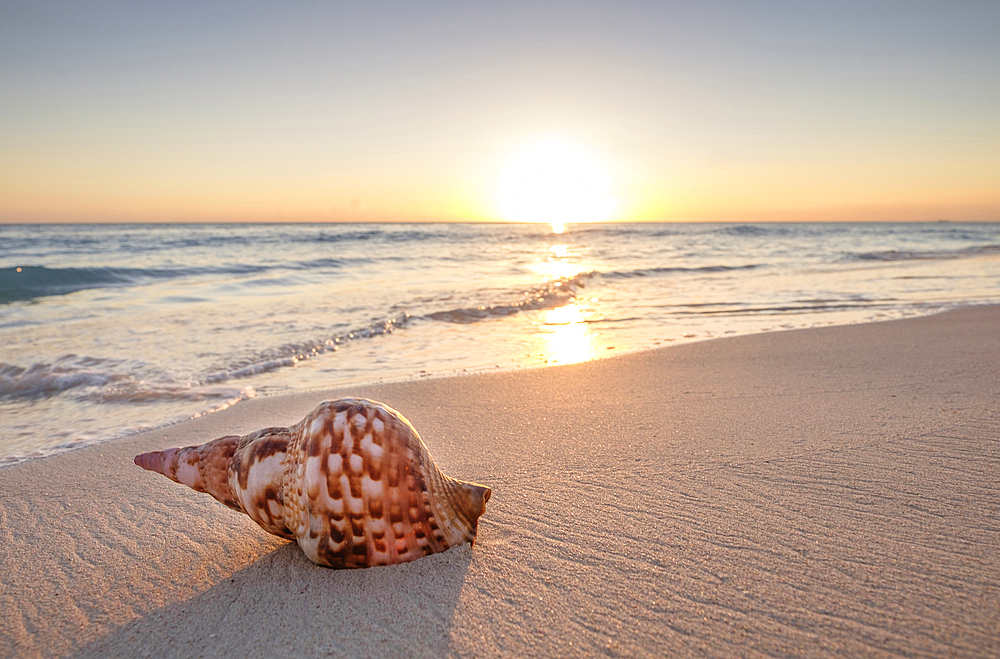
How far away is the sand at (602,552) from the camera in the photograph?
1646 mm

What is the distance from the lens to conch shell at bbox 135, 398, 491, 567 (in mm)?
1836

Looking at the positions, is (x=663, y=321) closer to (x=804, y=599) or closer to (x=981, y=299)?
(x=981, y=299)

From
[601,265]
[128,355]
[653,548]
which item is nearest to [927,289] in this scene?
[601,265]

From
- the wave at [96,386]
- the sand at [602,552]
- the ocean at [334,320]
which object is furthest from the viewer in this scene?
A: the ocean at [334,320]

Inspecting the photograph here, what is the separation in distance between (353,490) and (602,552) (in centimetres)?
87

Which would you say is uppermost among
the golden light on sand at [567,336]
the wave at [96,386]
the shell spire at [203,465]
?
the shell spire at [203,465]

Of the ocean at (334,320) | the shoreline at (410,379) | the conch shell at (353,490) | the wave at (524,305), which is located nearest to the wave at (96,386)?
the ocean at (334,320)

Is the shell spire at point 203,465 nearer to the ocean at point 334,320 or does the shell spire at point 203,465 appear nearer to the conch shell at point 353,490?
the conch shell at point 353,490

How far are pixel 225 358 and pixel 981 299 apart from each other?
1093cm

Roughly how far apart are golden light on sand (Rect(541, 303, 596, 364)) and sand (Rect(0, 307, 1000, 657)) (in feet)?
6.87

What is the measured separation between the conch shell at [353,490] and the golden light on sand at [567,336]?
3603 mm

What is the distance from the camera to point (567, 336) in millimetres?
7105

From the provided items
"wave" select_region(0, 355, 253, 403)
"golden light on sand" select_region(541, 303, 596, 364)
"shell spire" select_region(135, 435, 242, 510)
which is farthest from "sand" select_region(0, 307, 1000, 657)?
"golden light on sand" select_region(541, 303, 596, 364)

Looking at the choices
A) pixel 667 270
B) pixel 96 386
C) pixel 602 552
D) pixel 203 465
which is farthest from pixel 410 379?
pixel 667 270
